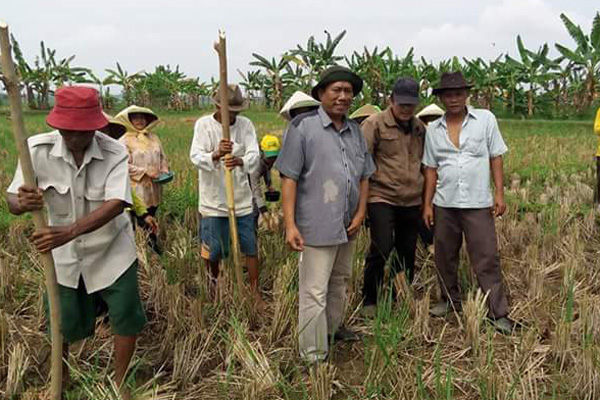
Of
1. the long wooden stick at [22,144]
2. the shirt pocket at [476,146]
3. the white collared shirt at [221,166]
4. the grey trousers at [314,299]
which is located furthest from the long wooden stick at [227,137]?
the shirt pocket at [476,146]

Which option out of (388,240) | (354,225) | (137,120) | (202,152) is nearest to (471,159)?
(388,240)

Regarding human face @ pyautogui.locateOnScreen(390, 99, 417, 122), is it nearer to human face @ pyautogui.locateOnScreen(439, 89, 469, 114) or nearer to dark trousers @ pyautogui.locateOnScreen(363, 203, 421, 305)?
human face @ pyautogui.locateOnScreen(439, 89, 469, 114)

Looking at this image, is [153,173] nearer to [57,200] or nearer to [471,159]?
[57,200]

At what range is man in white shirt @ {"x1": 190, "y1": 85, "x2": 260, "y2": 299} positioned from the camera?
3.31m

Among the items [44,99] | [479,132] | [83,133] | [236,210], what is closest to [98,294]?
[83,133]

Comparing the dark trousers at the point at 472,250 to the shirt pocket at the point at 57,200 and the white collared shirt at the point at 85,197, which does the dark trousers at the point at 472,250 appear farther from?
the shirt pocket at the point at 57,200

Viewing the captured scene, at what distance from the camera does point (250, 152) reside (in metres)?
3.31

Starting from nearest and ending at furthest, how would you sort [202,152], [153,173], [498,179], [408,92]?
[408,92] → [498,179] → [202,152] → [153,173]

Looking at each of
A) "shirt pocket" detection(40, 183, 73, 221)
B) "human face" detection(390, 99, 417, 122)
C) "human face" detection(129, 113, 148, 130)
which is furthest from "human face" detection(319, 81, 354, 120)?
"human face" detection(129, 113, 148, 130)

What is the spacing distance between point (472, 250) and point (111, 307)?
6.83ft

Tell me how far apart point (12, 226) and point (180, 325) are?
2487 millimetres

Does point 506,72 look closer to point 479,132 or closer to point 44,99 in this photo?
point 479,132

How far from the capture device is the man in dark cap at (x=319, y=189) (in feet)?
8.19

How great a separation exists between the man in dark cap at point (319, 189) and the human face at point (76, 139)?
850 mm
